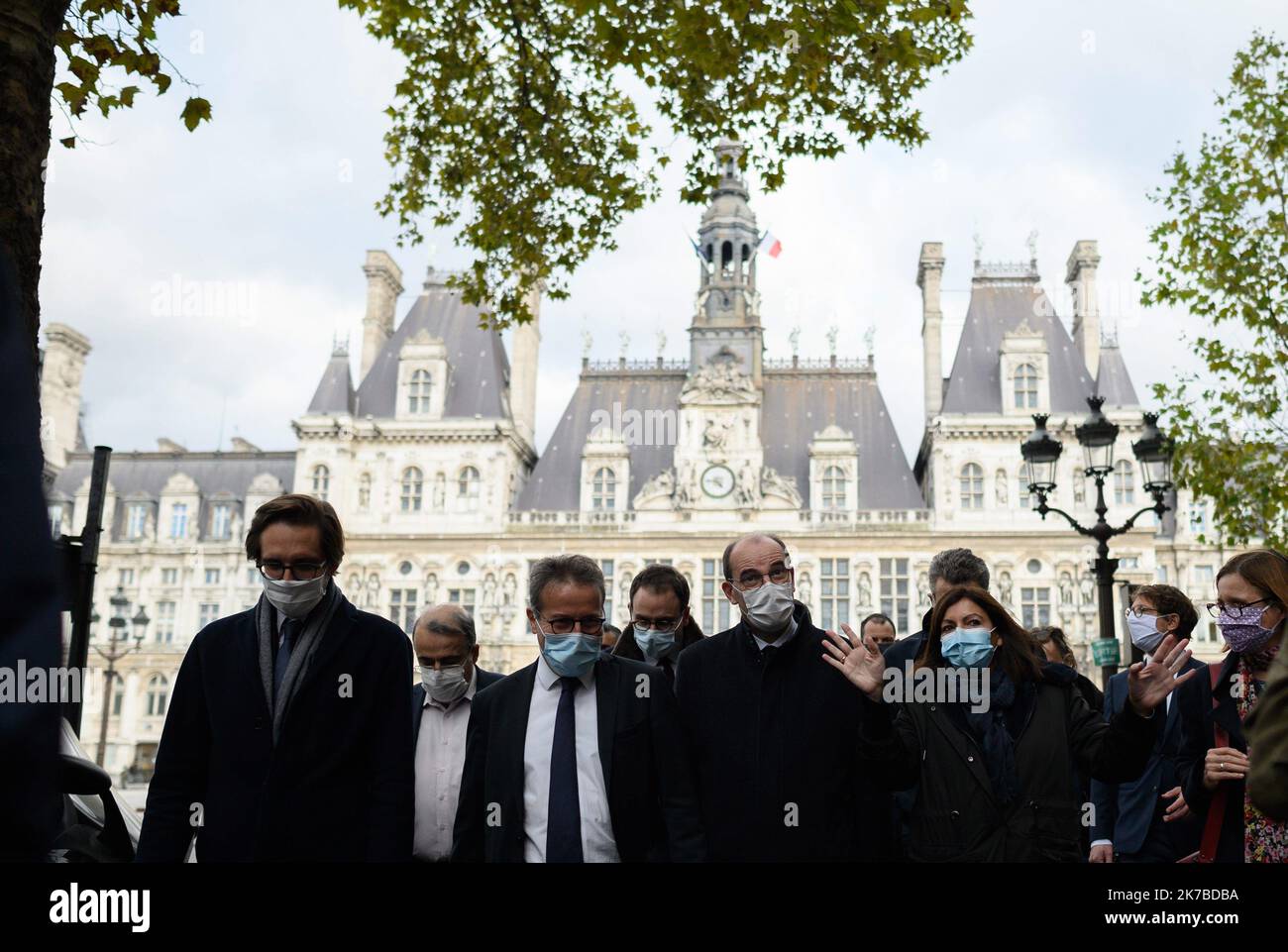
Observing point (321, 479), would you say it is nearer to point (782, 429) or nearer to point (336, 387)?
point (336, 387)

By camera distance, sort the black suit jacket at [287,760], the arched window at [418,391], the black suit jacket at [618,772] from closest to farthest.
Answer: the black suit jacket at [287,760], the black suit jacket at [618,772], the arched window at [418,391]

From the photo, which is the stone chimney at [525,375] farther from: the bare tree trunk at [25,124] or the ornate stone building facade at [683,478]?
the bare tree trunk at [25,124]

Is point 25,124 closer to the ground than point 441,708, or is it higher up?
higher up

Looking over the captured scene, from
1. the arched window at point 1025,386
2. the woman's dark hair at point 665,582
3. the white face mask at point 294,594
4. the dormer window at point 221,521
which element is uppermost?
the arched window at point 1025,386

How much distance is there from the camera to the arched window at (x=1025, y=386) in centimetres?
3831

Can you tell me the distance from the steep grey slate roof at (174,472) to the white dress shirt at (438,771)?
134 feet

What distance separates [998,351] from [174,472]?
31366 millimetres

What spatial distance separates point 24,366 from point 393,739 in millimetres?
3054

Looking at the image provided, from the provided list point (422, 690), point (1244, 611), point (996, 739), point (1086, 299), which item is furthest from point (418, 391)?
point (1244, 611)

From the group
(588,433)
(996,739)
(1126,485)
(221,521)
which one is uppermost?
(588,433)

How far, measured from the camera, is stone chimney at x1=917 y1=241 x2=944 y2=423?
39406mm

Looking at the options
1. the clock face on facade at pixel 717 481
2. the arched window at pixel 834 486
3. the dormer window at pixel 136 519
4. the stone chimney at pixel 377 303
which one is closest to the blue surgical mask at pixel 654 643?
the clock face on facade at pixel 717 481

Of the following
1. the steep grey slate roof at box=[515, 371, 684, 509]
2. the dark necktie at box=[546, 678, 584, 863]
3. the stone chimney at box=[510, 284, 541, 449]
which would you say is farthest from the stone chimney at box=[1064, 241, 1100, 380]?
the dark necktie at box=[546, 678, 584, 863]

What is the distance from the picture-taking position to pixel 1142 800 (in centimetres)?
585
